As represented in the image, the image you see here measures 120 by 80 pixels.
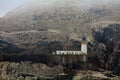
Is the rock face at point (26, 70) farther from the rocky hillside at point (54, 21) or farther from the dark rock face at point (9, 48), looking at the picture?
the rocky hillside at point (54, 21)

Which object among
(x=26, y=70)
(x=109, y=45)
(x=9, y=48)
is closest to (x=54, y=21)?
(x=109, y=45)

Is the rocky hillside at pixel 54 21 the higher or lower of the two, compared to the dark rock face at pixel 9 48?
higher

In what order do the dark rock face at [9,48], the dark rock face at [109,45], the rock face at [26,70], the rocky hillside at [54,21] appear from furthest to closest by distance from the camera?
the rocky hillside at [54,21] < the dark rock face at [109,45] < the dark rock face at [9,48] < the rock face at [26,70]

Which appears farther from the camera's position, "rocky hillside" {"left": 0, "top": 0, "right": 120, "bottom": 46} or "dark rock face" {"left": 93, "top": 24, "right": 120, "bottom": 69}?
"rocky hillside" {"left": 0, "top": 0, "right": 120, "bottom": 46}

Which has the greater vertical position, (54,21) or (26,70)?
(54,21)

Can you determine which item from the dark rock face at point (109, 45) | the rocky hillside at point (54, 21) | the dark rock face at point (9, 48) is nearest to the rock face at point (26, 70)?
the dark rock face at point (9, 48)

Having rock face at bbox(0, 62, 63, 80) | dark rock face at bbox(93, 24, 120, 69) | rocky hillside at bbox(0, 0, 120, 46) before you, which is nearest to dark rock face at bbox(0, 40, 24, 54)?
rocky hillside at bbox(0, 0, 120, 46)

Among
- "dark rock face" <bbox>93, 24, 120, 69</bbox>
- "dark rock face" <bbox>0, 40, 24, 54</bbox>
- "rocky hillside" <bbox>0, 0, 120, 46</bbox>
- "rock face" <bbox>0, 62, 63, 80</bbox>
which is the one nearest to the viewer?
"rock face" <bbox>0, 62, 63, 80</bbox>

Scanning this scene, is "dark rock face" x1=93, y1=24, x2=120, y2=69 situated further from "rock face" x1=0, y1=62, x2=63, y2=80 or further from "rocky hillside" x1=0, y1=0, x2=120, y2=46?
"rock face" x1=0, y1=62, x2=63, y2=80

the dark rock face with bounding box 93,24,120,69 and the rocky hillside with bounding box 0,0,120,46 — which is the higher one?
the rocky hillside with bounding box 0,0,120,46

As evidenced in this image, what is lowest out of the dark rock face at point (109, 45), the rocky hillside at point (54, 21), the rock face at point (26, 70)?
the rock face at point (26, 70)

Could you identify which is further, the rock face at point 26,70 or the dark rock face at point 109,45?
the dark rock face at point 109,45

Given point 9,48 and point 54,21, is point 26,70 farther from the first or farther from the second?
point 54,21

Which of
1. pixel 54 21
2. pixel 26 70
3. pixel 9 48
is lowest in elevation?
pixel 26 70
